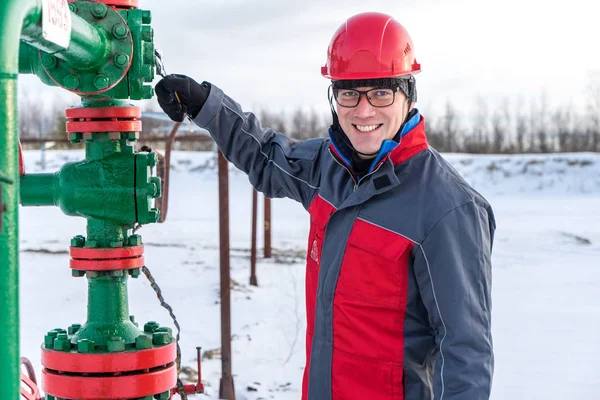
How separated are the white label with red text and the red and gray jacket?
1.11 metres

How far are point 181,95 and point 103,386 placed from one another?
96 cm

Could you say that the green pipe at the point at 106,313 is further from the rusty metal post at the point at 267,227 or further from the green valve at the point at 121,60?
the rusty metal post at the point at 267,227

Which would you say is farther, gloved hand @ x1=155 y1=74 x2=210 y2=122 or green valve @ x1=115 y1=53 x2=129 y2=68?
gloved hand @ x1=155 y1=74 x2=210 y2=122

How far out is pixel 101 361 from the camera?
133cm

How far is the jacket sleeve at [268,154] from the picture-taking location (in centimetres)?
225

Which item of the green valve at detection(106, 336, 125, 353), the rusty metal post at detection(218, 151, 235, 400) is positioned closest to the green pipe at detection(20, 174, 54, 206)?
the green valve at detection(106, 336, 125, 353)

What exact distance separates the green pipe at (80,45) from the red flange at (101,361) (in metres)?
0.53

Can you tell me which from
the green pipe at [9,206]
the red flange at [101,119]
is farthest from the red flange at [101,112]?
the green pipe at [9,206]

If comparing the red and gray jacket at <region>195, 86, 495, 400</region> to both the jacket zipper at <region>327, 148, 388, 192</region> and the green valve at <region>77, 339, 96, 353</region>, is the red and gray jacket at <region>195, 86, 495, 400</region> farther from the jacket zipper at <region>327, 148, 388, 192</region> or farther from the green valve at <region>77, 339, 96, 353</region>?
the green valve at <region>77, 339, 96, 353</region>

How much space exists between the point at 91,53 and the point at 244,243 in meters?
9.78

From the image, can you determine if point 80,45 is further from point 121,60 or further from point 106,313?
point 106,313

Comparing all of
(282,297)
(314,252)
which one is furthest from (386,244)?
(282,297)

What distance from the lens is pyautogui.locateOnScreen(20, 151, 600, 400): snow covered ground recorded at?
4910mm

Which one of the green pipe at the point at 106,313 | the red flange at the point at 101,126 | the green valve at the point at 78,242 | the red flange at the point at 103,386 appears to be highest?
the red flange at the point at 101,126
